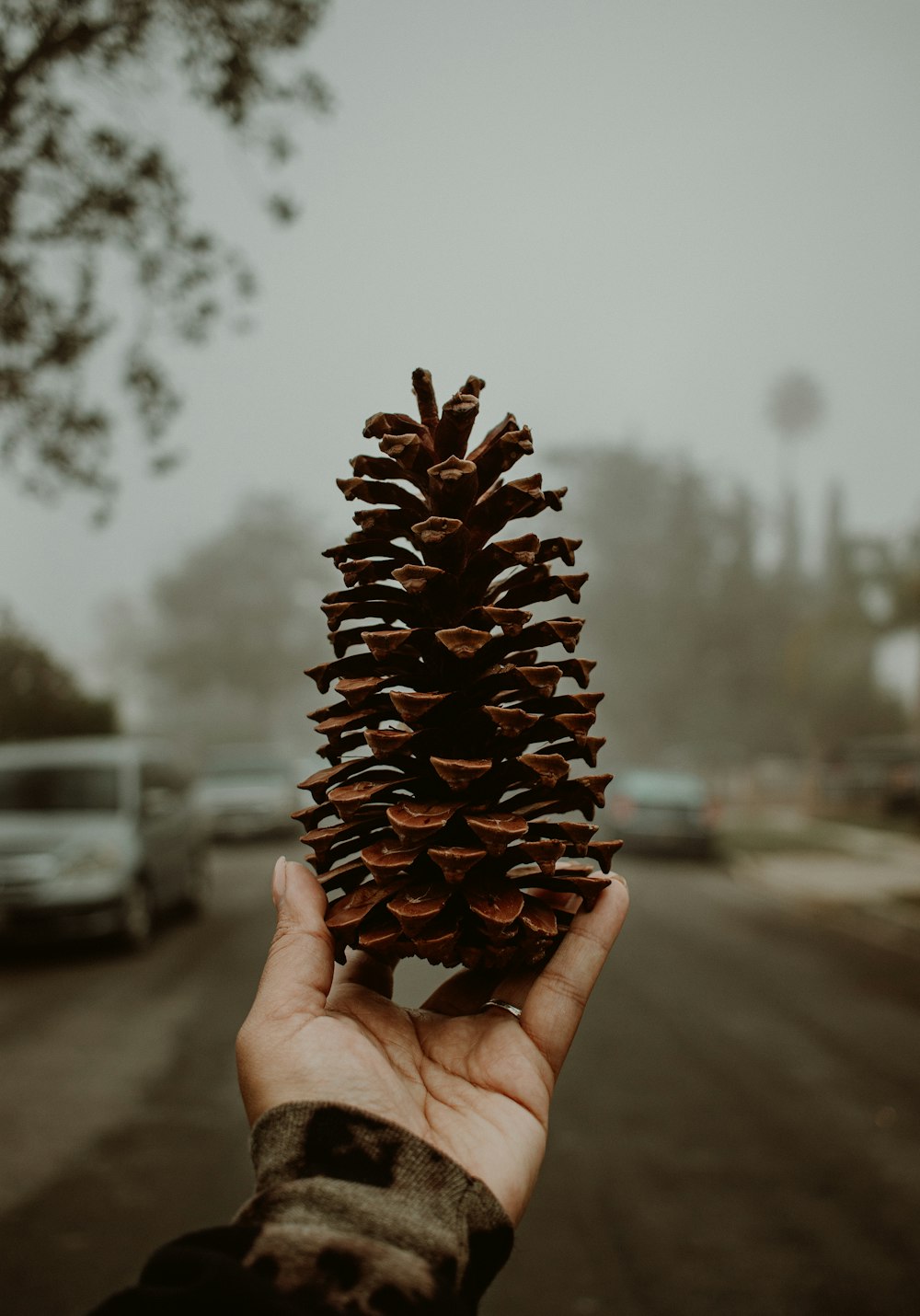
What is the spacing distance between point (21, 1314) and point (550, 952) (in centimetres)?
356

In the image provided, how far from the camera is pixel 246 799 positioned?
21.3 m

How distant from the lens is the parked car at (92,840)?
428 inches

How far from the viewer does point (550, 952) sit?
1.80 m

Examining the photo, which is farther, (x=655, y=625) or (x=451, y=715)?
(x=655, y=625)

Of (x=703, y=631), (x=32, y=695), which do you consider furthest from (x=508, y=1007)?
(x=703, y=631)

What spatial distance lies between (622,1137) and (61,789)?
25.1ft

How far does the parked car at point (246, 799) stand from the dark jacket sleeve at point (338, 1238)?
19.0 metres

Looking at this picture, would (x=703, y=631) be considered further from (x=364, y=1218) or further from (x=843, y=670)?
(x=364, y=1218)

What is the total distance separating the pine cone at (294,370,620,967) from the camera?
5.52ft

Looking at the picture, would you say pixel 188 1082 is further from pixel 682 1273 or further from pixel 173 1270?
pixel 173 1270

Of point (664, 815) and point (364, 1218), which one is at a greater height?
point (364, 1218)

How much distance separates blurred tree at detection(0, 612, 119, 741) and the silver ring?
18068 millimetres

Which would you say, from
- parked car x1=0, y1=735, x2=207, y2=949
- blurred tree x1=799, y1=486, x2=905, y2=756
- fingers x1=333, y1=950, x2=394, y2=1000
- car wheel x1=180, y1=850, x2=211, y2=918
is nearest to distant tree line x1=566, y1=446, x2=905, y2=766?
blurred tree x1=799, y1=486, x2=905, y2=756

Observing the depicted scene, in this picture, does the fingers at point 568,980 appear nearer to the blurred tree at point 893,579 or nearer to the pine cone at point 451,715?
the pine cone at point 451,715
